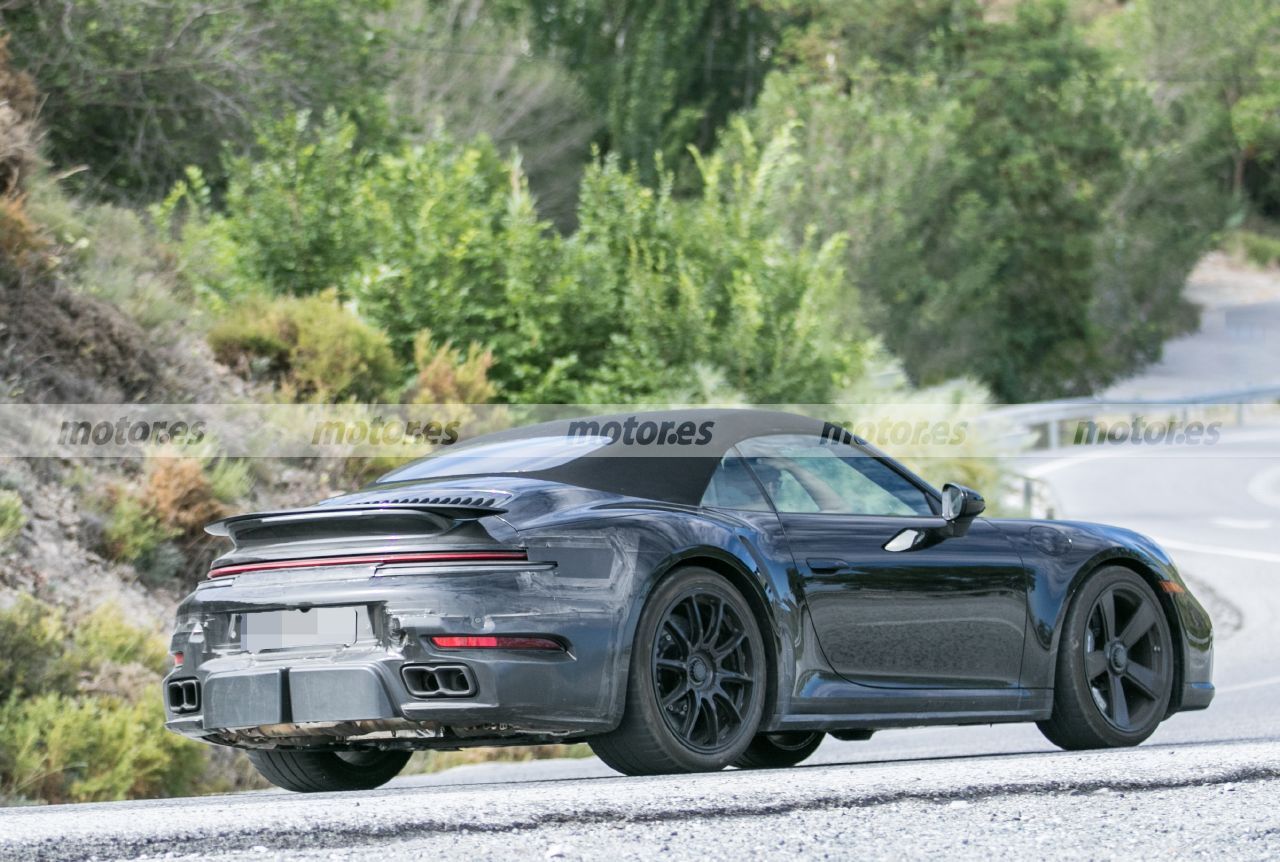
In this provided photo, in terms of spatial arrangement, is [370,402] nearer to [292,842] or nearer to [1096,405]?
[292,842]

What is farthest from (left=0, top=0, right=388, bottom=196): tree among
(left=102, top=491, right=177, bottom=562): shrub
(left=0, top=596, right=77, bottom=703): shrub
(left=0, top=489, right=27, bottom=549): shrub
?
(left=0, top=596, right=77, bottom=703): shrub

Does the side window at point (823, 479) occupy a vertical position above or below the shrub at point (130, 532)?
above

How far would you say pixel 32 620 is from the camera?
10.5 metres

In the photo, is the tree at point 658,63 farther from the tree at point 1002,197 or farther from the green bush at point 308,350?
the green bush at point 308,350

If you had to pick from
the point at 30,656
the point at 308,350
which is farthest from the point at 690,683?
the point at 308,350

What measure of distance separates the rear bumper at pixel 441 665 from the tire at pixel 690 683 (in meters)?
0.14

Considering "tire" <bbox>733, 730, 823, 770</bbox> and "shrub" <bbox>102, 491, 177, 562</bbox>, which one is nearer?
"tire" <bbox>733, 730, 823, 770</bbox>

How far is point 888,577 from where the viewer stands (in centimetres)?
684

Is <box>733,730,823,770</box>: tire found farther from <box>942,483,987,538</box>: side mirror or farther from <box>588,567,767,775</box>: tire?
<box>588,567,767,775</box>: tire

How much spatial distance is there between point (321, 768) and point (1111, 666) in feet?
10.9

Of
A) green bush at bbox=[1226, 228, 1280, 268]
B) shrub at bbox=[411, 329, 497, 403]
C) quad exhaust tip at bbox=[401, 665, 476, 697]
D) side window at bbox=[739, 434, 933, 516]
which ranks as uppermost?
green bush at bbox=[1226, 228, 1280, 268]

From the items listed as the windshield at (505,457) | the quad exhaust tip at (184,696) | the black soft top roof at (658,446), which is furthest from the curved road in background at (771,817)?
the windshield at (505,457)

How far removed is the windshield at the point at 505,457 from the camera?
6590 mm

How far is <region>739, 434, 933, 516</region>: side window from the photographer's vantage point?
688 cm
